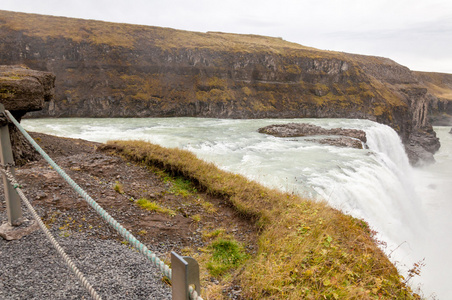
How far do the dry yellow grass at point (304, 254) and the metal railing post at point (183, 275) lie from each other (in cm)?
278

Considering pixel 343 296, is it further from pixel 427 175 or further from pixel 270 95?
pixel 270 95

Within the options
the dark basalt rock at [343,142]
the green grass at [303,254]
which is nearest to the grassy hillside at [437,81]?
the dark basalt rock at [343,142]

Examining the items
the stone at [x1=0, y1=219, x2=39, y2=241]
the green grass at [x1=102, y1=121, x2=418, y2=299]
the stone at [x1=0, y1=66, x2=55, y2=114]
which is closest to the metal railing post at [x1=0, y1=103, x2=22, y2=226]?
the stone at [x1=0, y1=219, x2=39, y2=241]

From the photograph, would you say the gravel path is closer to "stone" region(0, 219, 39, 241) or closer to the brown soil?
"stone" region(0, 219, 39, 241)

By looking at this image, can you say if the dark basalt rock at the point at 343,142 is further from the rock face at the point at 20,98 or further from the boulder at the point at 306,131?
the rock face at the point at 20,98

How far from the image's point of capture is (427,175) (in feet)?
127

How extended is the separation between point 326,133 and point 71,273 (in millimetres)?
29878

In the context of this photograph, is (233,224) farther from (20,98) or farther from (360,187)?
(20,98)

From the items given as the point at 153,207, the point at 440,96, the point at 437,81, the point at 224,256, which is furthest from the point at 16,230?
the point at 437,81

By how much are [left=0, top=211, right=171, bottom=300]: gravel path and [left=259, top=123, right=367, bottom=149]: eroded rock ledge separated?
73.5 ft

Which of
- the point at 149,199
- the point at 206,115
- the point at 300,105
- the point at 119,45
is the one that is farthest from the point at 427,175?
the point at 119,45

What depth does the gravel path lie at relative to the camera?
348cm

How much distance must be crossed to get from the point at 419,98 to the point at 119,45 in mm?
77819

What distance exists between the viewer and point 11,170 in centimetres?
421
